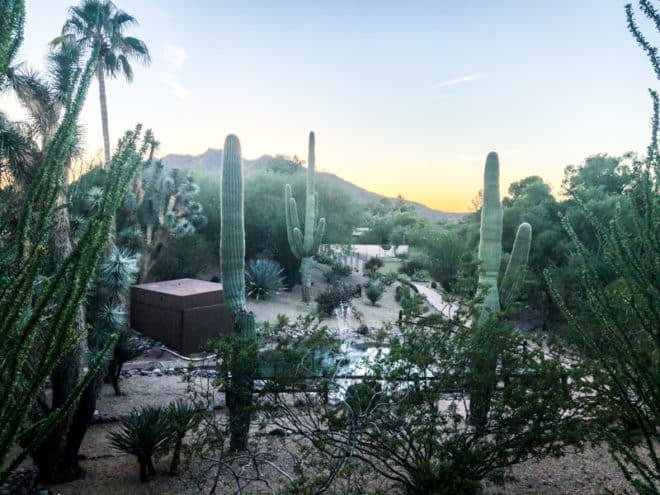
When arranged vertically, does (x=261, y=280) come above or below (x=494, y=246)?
below

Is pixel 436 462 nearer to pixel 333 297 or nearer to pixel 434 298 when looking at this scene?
pixel 333 297

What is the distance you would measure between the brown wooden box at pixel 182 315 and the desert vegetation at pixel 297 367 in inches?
14.5

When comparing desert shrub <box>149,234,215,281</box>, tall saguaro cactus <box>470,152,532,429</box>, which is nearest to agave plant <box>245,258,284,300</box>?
desert shrub <box>149,234,215,281</box>

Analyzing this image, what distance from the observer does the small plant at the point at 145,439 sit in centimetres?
513

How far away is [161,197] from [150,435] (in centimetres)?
1272

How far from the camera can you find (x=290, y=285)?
2000cm

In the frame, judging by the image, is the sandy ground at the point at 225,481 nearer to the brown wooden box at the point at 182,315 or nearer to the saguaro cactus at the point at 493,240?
the saguaro cactus at the point at 493,240

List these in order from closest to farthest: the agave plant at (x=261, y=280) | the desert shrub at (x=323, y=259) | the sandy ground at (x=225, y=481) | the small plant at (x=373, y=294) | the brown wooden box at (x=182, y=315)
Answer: the sandy ground at (x=225, y=481) → the brown wooden box at (x=182, y=315) → the agave plant at (x=261, y=280) → the small plant at (x=373, y=294) → the desert shrub at (x=323, y=259)

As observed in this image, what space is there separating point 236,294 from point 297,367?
2.31m

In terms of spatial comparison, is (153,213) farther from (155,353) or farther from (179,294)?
(155,353)

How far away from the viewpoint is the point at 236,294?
671 centimetres

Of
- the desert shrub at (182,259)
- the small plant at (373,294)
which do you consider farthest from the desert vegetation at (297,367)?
the small plant at (373,294)

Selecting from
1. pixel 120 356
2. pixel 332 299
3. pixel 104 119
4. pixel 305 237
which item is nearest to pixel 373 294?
pixel 332 299

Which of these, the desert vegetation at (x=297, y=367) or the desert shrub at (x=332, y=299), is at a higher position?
the desert vegetation at (x=297, y=367)
